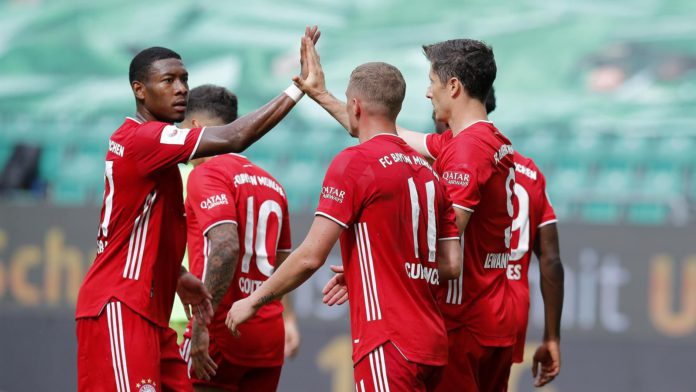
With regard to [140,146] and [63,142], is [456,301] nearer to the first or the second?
[140,146]

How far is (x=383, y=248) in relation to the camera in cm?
446

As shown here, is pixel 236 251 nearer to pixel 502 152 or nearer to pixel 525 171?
pixel 502 152

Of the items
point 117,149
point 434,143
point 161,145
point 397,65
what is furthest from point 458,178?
point 397,65

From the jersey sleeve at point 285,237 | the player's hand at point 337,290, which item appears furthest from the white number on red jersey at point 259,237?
the player's hand at point 337,290

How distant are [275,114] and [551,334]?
2345 millimetres

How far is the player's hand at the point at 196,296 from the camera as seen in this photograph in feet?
17.6

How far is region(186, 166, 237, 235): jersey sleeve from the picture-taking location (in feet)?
19.0

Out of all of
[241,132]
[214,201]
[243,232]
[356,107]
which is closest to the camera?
[356,107]

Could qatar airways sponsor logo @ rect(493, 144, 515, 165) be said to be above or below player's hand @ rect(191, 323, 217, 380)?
above

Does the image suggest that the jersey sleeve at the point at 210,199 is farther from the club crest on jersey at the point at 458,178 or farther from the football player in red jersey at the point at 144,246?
the club crest on jersey at the point at 458,178

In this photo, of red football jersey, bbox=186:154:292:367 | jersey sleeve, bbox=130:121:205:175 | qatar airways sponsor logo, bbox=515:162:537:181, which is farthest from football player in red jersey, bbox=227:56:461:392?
qatar airways sponsor logo, bbox=515:162:537:181

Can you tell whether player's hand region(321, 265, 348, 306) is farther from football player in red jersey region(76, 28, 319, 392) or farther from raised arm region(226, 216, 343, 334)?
football player in red jersey region(76, 28, 319, 392)

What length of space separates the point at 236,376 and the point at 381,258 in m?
1.89

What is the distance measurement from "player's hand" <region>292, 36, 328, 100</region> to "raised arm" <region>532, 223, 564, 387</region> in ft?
5.77
